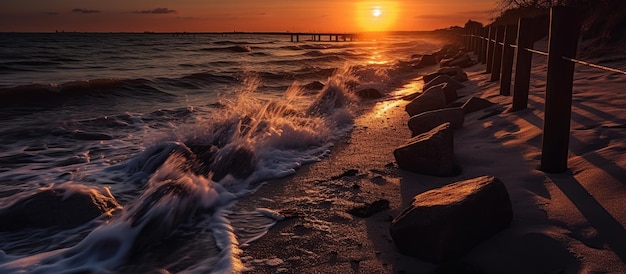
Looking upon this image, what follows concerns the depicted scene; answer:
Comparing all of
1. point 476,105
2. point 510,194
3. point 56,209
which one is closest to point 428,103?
point 476,105

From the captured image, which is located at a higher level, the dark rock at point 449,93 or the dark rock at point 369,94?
the dark rock at point 449,93

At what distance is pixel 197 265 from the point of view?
317 centimetres

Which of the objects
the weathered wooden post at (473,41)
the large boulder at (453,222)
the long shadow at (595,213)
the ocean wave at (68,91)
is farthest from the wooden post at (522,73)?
the weathered wooden post at (473,41)

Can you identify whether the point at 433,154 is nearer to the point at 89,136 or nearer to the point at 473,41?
the point at 89,136

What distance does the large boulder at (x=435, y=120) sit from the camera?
5.89 m

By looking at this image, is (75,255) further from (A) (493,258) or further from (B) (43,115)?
(B) (43,115)

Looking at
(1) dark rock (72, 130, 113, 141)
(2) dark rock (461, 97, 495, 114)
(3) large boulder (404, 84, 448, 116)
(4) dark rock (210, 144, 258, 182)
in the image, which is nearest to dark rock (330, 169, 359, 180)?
(4) dark rock (210, 144, 258, 182)

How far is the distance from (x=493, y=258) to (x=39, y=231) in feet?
12.9

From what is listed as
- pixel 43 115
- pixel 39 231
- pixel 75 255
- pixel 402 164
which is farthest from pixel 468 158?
pixel 43 115

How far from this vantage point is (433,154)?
4.41 m

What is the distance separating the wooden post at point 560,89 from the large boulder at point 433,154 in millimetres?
980

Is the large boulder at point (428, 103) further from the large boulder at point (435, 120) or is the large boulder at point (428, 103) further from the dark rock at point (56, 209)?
the dark rock at point (56, 209)

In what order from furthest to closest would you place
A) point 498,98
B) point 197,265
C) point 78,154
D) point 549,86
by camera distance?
1. point 498,98
2. point 78,154
3. point 549,86
4. point 197,265

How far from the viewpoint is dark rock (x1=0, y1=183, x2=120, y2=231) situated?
402 centimetres
